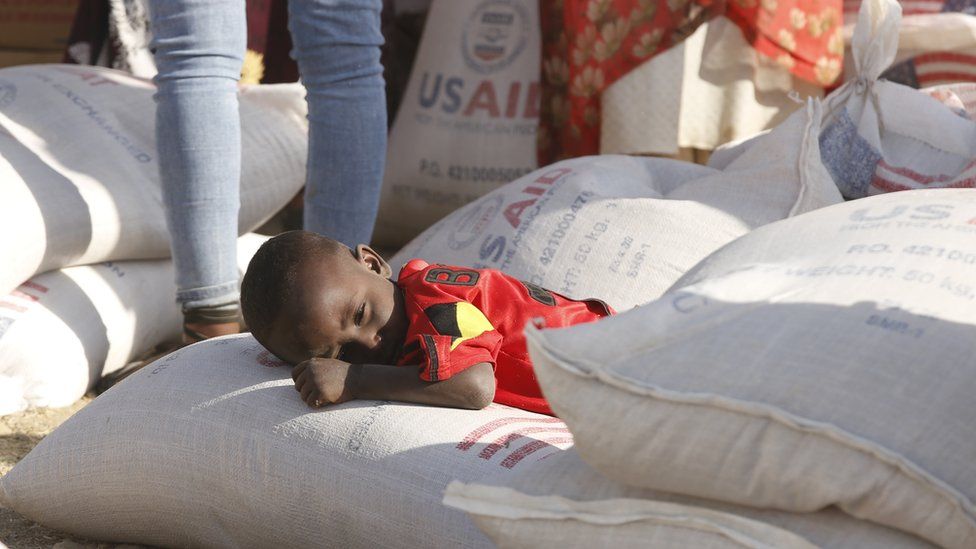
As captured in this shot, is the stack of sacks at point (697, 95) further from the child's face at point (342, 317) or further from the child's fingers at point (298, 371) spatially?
the child's fingers at point (298, 371)

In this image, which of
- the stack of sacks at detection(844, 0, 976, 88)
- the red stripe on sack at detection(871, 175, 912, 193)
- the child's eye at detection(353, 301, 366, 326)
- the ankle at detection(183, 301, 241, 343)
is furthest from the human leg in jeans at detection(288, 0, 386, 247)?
the stack of sacks at detection(844, 0, 976, 88)

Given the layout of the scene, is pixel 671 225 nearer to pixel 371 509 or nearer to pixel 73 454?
pixel 371 509

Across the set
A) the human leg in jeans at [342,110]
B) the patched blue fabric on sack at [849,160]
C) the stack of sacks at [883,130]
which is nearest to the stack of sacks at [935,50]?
the stack of sacks at [883,130]

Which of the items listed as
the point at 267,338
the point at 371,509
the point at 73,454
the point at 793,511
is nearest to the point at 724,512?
the point at 793,511

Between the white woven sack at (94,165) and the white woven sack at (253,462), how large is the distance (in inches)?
19.0

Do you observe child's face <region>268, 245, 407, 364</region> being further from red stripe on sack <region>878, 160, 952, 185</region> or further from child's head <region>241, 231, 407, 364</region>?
red stripe on sack <region>878, 160, 952, 185</region>

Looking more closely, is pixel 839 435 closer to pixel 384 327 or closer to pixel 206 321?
pixel 384 327

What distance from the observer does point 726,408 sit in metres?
0.89

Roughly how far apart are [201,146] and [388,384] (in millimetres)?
563

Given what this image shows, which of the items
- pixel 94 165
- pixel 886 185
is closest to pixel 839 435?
pixel 886 185

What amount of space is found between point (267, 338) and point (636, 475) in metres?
0.51

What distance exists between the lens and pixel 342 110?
1.77 meters

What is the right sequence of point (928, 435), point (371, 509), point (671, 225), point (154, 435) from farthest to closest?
point (671, 225), point (154, 435), point (371, 509), point (928, 435)

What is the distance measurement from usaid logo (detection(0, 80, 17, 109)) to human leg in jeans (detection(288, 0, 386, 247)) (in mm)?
559
